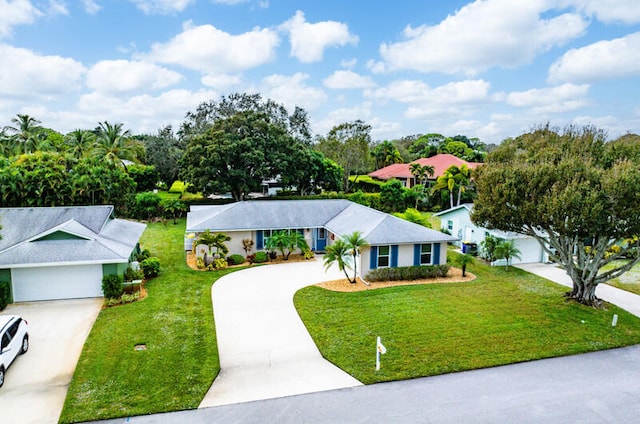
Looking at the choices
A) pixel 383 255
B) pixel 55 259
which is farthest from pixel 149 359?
pixel 383 255

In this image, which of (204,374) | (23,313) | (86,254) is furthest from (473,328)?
(23,313)

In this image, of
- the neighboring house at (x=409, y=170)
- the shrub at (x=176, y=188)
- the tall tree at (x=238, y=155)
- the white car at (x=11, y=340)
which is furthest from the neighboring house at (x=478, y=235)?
the shrub at (x=176, y=188)

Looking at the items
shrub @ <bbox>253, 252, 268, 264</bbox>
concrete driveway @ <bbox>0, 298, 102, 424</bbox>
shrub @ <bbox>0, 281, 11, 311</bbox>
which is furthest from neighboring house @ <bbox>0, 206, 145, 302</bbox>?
shrub @ <bbox>253, 252, 268, 264</bbox>

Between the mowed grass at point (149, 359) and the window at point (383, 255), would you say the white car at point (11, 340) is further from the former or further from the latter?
the window at point (383, 255)

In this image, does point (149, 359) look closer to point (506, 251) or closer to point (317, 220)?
point (317, 220)

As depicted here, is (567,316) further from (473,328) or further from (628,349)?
(473,328)

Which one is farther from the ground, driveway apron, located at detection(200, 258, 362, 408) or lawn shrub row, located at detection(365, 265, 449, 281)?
lawn shrub row, located at detection(365, 265, 449, 281)

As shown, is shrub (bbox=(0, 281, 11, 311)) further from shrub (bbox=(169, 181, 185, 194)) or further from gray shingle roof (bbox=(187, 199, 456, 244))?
shrub (bbox=(169, 181, 185, 194))
